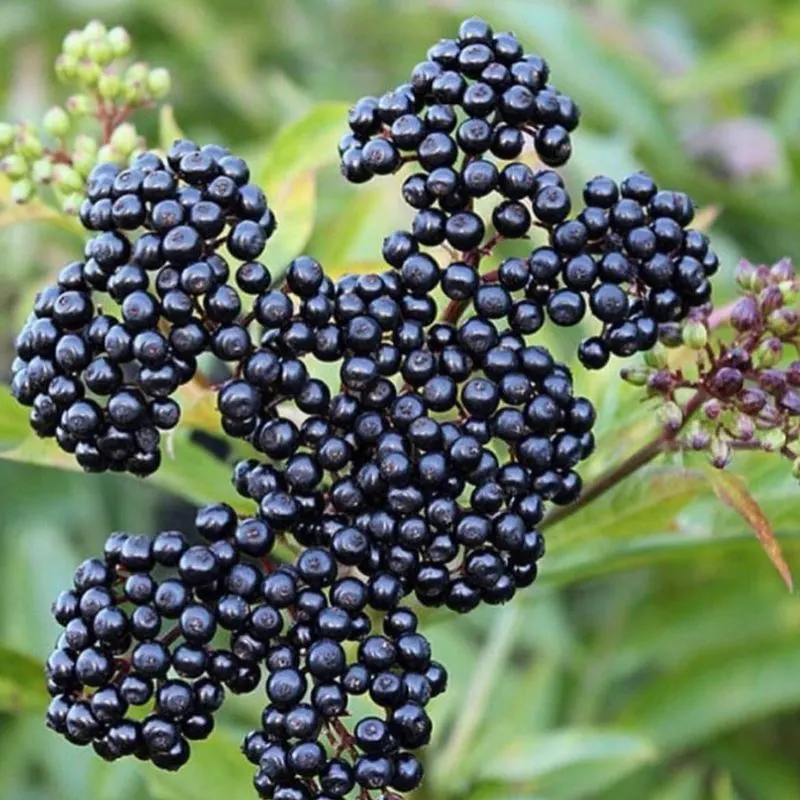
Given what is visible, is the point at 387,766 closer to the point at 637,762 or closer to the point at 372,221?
the point at 637,762

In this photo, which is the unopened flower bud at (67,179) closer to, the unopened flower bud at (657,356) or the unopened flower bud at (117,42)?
the unopened flower bud at (117,42)

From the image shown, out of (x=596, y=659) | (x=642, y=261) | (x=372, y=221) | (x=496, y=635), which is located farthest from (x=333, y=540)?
(x=596, y=659)

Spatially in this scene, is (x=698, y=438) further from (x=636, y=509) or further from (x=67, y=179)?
(x=67, y=179)

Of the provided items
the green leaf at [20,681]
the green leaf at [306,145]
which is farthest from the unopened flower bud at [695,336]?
the green leaf at [20,681]

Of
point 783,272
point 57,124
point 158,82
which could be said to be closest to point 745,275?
point 783,272

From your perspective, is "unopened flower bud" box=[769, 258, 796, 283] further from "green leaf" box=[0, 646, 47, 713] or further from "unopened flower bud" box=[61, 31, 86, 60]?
"green leaf" box=[0, 646, 47, 713]
